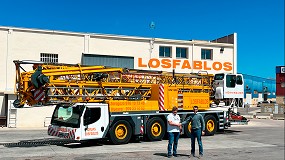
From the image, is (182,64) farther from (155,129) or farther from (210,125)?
(155,129)

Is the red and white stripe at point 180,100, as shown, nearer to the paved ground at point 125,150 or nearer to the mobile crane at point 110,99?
the mobile crane at point 110,99

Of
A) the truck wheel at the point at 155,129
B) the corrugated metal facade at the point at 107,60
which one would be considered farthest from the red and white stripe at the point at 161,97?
the corrugated metal facade at the point at 107,60

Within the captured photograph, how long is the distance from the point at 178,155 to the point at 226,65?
21.8 m

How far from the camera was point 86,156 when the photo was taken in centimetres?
1236

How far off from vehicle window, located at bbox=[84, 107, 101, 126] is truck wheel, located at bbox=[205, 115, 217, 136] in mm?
6970

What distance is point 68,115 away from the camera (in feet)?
50.6

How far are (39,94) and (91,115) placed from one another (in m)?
2.34

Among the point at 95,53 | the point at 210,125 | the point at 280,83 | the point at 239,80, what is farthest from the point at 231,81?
the point at 280,83

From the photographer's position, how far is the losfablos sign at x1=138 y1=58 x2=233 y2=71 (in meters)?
30.1

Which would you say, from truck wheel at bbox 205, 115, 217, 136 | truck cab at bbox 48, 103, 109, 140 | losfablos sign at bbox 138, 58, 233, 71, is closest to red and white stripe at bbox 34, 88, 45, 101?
truck cab at bbox 48, 103, 109, 140

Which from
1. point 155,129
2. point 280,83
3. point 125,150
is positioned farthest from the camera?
point 280,83

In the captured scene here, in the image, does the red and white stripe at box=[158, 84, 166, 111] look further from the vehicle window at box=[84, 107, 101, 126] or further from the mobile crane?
the vehicle window at box=[84, 107, 101, 126]

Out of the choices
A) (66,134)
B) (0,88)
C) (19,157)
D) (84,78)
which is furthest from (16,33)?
(19,157)

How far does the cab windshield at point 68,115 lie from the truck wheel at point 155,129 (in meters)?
3.76
